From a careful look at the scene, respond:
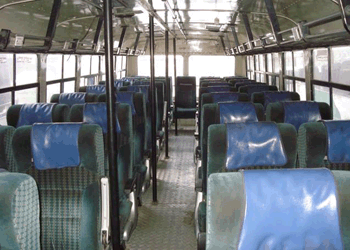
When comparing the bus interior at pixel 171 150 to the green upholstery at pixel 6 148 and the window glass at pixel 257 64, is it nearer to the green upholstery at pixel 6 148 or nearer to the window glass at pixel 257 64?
the green upholstery at pixel 6 148

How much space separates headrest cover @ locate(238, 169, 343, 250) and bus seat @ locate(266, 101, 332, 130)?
315 centimetres

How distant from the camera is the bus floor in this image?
15.1 feet

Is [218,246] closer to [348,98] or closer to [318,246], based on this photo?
[318,246]

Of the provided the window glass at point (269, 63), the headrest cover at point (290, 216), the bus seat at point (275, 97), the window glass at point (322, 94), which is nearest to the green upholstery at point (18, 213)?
the headrest cover at point (290, 216)

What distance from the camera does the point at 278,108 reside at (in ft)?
15.9

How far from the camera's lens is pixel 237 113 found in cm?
455

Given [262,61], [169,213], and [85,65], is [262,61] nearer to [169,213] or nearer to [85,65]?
[85,65]

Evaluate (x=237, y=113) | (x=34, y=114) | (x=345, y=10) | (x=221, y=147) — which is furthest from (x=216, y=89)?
(x=221, y=147)

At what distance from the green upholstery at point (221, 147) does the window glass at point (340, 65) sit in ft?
10.4

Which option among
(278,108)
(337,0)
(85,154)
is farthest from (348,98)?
(85,154)

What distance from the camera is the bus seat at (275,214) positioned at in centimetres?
169

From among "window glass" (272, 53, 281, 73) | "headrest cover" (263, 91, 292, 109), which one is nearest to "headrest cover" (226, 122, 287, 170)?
"headrest cover" (263, 91, 292, 109)

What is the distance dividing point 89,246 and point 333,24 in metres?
4.43

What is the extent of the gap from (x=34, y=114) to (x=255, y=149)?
277cm
